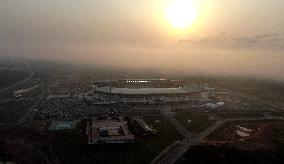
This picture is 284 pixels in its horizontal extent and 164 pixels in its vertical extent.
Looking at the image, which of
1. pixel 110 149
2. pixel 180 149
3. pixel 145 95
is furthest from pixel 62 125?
pixel 145 95

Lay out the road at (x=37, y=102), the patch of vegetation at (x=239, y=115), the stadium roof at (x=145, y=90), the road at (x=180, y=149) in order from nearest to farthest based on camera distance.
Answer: the road at (x=180, y=149) < the road at (x=37, y=102) < the patch of vegetation at (x=239, y=115) < the stadium roof at (x=145, y=90)

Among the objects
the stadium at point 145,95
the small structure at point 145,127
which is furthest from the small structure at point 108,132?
the stadium at point 145,95

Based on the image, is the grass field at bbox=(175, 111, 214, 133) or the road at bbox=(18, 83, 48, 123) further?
the road at bbox=(18, 83, 48, 123)

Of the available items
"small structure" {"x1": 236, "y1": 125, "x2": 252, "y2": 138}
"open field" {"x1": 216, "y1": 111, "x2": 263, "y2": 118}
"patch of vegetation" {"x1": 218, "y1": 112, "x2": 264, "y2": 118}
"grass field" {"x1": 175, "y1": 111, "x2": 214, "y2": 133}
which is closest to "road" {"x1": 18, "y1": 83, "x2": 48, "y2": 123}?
"grass field" {"x1": 175, "y1": 111, "x2": 214, "y2": 133}

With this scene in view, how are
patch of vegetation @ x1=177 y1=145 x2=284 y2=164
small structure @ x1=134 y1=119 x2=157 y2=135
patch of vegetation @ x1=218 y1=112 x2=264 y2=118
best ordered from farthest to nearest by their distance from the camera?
patch of vegetation @ x1=218 y1=112 x2=264 y2=118 < small structure @ x1=134 y1=119 x2=157 y2=135 < patch of vegetation @ x1=177 y1=145 x2=284 y2=164

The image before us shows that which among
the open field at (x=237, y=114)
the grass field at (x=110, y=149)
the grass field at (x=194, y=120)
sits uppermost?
the open field at (x=237, y=114)

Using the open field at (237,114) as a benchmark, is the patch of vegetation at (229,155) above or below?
below

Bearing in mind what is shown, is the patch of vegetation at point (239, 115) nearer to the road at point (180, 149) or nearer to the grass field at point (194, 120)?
the grass field at point (194, 120)

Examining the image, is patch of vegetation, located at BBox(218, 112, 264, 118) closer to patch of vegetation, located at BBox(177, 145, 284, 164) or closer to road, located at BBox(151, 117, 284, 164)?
road, located at BBox(151, 117, 284, 164)

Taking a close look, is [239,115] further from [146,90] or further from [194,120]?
[146,90]
